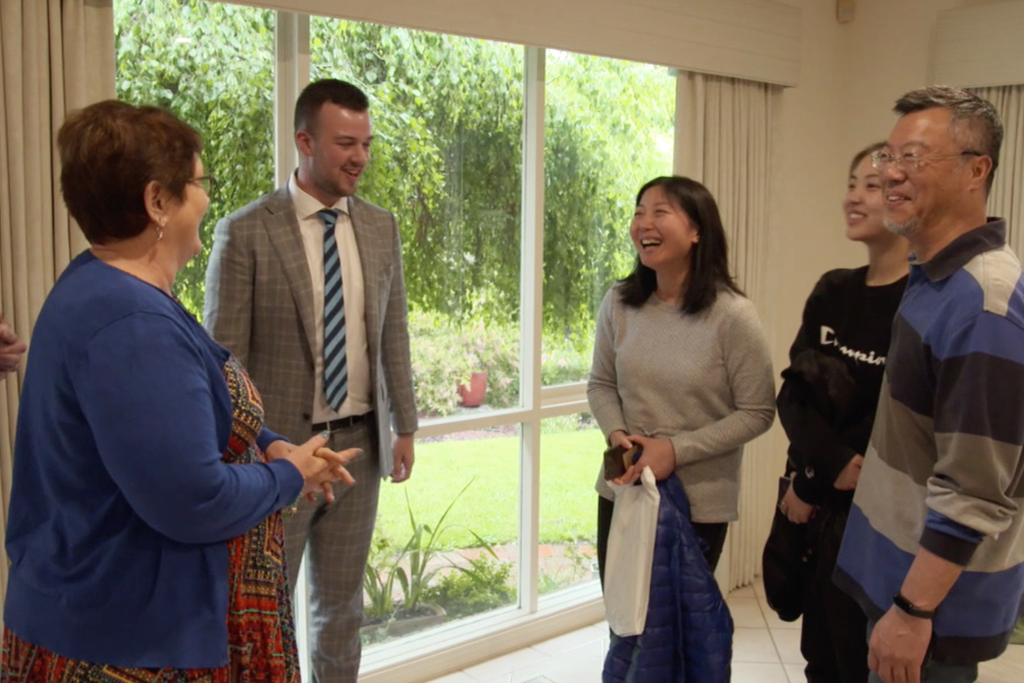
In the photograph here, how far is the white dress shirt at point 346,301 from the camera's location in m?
2.30

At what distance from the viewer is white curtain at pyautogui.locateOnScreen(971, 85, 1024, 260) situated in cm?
365

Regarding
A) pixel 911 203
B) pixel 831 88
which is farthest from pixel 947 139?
pixel 831 88

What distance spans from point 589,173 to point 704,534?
1722 mm

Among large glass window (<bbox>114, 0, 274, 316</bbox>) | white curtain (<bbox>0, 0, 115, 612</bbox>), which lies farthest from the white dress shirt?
white curtain (<bbox>0, 0, 115, 612</bbox>)

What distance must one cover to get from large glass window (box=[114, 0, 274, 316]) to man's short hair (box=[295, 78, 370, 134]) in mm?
383

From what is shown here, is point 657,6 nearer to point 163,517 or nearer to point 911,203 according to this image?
point 911,203

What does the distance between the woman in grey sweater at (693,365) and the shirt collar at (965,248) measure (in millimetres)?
742

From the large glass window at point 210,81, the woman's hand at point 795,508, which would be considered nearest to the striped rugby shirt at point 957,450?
the woman's hand at point 795,508

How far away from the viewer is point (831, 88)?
165 inches

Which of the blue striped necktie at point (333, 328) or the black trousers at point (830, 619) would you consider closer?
the black trousers at point (830, 619)

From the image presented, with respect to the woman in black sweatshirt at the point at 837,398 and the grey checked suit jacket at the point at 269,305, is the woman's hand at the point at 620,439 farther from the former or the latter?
the grey checked suit jacket at the point at 269,305

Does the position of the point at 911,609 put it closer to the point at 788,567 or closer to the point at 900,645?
the point at 900,645

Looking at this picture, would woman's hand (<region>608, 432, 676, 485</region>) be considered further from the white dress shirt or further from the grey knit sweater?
the white dress shirt

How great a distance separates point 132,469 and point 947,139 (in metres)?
1.38
